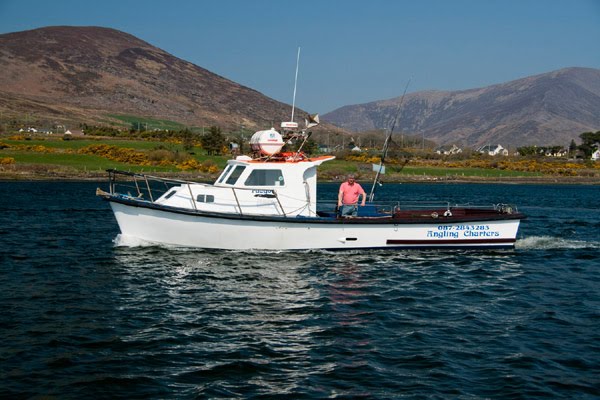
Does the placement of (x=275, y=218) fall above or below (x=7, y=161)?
below

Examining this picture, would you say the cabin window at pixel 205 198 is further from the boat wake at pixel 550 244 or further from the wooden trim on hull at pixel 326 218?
the boat wake at pixel 550 244

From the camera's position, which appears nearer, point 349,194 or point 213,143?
point 349,194

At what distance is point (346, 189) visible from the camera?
22609mm

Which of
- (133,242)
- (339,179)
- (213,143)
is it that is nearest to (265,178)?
(133,242)

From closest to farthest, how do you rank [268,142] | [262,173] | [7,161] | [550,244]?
[262,173] → [268,142] → [550,244] → [7,161]

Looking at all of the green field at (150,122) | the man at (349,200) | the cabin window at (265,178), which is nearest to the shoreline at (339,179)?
the cabin window at (265,178)

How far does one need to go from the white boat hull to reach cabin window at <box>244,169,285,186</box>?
1.88m

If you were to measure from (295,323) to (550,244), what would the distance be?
53.7ft

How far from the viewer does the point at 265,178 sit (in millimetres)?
22578

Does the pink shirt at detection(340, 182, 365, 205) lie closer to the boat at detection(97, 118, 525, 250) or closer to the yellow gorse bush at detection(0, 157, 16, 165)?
the boat at detection(97, 118, 525, 250)

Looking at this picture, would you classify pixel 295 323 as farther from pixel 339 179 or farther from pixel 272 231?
pixel 339 179

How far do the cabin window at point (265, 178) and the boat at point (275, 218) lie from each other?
0.04m

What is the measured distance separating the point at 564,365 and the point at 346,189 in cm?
1190

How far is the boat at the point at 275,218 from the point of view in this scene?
835 inches
